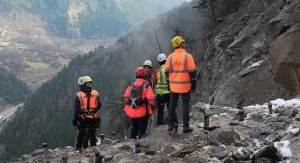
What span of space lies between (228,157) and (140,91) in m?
4.07

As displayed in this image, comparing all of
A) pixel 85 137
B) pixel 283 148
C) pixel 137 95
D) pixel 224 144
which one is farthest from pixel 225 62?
pixel 283 148

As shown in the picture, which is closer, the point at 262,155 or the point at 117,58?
the point at 262,155

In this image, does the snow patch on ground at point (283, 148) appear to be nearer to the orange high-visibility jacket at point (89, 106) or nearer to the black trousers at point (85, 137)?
the orange high-visibility jacket at point (89, 106)

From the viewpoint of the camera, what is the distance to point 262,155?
9.64 meters

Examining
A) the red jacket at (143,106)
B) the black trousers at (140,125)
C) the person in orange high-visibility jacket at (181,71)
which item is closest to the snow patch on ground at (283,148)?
the person in orange high-visibility jacket at (181,71)

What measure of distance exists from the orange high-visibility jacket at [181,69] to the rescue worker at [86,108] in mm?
2791

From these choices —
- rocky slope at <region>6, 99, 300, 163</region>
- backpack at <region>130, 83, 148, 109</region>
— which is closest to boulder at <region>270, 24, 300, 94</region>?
rocky slope at <region>6, 99, 300, 163</region>

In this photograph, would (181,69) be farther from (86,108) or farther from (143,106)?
(86,108)

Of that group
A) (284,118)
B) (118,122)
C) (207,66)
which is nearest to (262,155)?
(284,118)

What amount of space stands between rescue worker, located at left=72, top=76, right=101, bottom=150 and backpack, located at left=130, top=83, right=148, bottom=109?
135 cm

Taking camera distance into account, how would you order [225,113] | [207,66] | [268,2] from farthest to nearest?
[207,66]
[268,2]
[225,113]

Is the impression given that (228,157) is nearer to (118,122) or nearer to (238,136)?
(238,136)

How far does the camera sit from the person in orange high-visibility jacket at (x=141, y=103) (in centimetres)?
1361

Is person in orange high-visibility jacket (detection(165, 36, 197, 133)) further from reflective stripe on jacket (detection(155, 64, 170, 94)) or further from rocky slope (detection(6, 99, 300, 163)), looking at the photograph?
reflective stripe on jacket (detection(155, 64, 170, 94))
